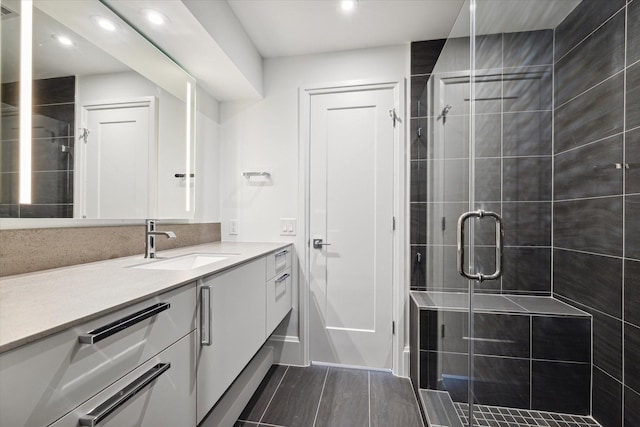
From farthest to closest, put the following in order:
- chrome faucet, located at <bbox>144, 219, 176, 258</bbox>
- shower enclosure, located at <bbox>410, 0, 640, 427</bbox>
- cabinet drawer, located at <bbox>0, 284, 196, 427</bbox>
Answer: chrome faucet, located at <bbox>144, 219, 176, 258</bbox> < shower enclosure, located at <bbox>410, 0, 640, 427</bbox> < cabinet drawer, located at <bbox>0, 284, 196, 427</bbox>

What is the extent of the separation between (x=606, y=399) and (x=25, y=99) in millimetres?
2904

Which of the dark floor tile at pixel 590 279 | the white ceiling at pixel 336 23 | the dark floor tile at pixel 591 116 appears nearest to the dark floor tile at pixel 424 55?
the white ceiling at pixel 336 23

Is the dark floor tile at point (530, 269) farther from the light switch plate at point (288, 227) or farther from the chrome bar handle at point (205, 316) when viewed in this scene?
the chrome bar handle at point (205, 316)

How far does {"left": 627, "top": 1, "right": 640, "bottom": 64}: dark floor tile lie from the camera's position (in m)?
1.23

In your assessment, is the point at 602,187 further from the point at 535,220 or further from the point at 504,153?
the point at 504,153

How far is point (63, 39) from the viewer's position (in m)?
1.09

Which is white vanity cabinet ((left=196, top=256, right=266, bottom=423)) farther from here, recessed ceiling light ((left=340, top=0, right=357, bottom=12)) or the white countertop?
recessed ceiling light ((left=340, top=0, right=357, bottom=12))

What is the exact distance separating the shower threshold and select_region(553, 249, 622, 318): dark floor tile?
615 millimetres

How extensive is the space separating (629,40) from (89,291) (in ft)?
8.02

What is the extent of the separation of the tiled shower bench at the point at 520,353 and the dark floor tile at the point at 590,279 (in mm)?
87

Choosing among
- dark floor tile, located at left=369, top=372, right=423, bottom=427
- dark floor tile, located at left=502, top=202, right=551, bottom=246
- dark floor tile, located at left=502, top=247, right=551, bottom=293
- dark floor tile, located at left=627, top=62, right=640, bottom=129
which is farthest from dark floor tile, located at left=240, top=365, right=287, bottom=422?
dark floor tile, located at left=627, top=62, right=640, bottom=129

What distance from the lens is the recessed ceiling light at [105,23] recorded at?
4.02 ft

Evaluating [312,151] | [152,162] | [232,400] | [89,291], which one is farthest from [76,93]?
[232,400]

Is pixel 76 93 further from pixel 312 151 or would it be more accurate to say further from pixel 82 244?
pixel 312 151
